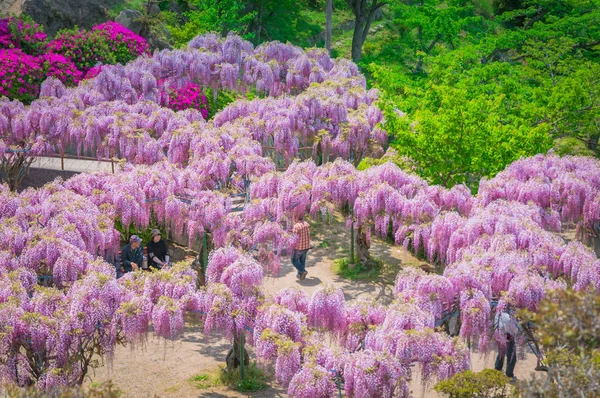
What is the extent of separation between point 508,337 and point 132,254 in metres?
9.20

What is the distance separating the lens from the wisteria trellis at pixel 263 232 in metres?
14.5

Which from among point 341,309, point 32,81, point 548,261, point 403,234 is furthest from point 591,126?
point 32,81

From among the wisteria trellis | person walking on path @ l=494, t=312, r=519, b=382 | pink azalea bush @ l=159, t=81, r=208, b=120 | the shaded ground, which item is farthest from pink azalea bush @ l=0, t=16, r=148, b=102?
person walking on path @ l=494, t=312, r=519, b=382

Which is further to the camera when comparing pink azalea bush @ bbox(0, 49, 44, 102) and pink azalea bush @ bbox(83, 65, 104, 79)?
pink azalea bush @ bbox(83, 65, 104, 79)

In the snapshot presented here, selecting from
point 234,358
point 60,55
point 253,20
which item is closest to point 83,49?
point 60,55

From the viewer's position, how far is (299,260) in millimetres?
22828

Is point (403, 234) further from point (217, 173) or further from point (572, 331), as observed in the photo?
point (572, 331)

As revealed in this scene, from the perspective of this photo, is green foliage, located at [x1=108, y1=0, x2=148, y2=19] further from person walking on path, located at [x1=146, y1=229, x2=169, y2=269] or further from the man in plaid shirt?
person walking on path, located at [x1=146, y1=229, x2=169, y2=269]

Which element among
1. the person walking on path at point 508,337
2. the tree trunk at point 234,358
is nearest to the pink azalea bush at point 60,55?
the tree trunk at point 234,358

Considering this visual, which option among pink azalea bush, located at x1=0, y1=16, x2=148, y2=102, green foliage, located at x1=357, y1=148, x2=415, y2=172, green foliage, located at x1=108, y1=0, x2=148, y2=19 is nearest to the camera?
green foliage, located at x1=357, y1=148, x2=415, y2=172

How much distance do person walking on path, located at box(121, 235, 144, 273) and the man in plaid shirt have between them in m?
4.23

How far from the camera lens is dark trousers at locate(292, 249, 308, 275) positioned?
2250 centimetres

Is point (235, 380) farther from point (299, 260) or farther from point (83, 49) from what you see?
point (83, 49)

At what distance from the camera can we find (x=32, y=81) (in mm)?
29812
